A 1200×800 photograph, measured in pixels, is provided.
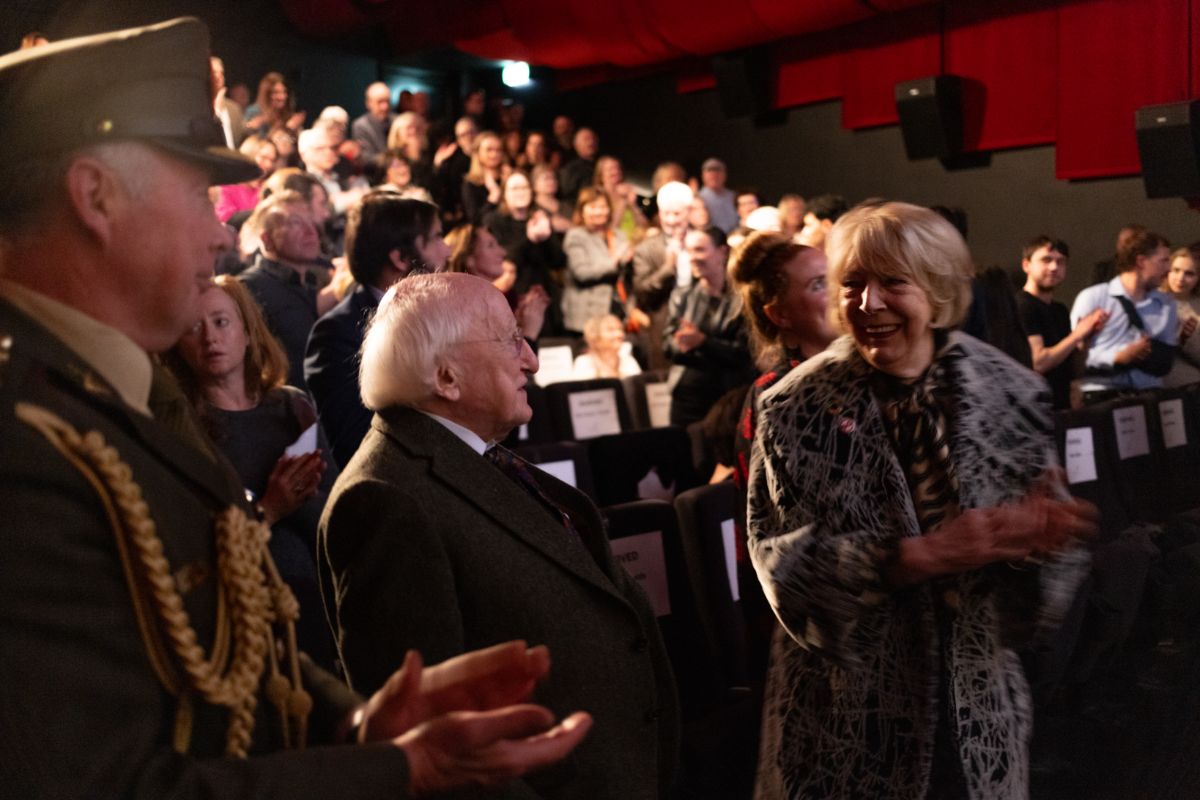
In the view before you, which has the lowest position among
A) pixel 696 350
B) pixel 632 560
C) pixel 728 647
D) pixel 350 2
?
pixel 728 647

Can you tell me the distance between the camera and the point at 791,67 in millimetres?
8055

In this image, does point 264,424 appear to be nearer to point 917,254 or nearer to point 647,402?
point 917,254

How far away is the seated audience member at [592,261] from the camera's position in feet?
20.7

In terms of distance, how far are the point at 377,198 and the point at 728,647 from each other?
4.06 ft

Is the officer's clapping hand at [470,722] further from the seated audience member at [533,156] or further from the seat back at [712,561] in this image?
the seated audience member at [533,156]

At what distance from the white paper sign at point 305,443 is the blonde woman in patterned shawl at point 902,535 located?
1.00 metres

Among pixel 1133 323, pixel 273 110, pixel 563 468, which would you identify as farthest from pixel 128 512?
pixel 273 110

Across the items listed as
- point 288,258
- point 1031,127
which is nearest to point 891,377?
point 288,258

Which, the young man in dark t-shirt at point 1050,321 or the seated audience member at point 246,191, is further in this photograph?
the young man in dark t-shirt at point 1050,321

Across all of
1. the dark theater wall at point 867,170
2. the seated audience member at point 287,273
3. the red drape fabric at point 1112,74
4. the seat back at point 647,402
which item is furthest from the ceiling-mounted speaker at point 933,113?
the seated audience member at point 287,273

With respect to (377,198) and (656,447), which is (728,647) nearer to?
(656,447)

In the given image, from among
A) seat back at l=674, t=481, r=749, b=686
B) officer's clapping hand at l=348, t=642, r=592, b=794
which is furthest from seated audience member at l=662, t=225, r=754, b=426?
officer's clapping hand at l=348, t=642, r=592, b=794

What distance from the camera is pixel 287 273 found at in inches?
122

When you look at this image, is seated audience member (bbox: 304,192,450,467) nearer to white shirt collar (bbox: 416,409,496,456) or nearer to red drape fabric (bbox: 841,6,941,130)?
white shirt collar (bbox: 416,409,496,456)
